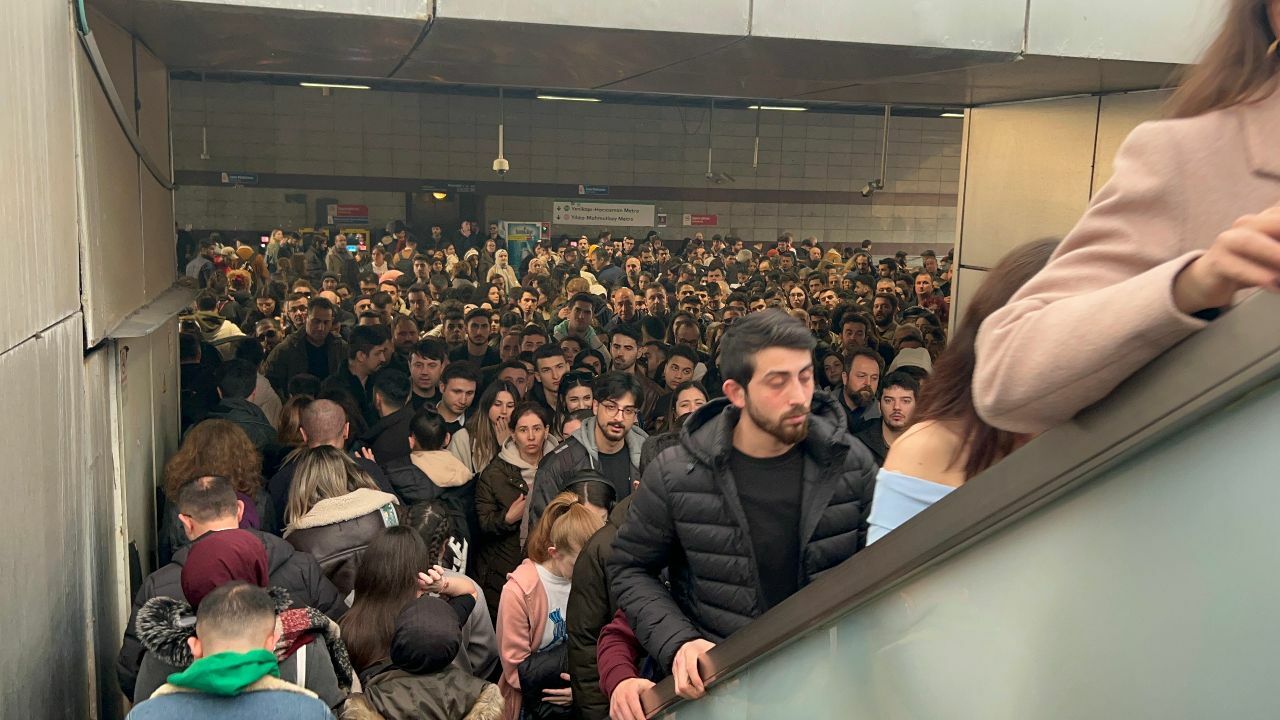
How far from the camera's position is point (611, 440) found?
585 centimetres

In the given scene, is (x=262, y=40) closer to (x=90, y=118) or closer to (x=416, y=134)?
(x=90, y=118)

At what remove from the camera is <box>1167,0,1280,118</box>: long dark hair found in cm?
108

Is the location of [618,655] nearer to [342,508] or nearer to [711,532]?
[711,532]

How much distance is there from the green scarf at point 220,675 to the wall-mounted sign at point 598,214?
2185 cm

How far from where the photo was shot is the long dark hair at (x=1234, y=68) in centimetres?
108

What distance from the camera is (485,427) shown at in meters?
6.48

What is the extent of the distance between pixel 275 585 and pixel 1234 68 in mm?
3781

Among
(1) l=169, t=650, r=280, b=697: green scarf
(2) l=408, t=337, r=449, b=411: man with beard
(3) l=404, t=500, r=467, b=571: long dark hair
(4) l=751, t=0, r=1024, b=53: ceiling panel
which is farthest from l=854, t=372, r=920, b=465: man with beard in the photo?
(1) l=169, t=650, r=280, b=697: green scarf

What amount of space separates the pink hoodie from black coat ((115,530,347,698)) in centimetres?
67

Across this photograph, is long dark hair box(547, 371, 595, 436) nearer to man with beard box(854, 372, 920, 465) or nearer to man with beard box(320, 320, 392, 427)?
man with beard box(854, 372, 920, 465)

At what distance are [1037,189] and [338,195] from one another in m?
18.0

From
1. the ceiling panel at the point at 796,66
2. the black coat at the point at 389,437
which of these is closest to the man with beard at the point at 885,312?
the ceiling panel at the point at 796,66

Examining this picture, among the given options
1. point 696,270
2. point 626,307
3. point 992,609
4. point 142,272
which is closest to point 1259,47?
point 992,609

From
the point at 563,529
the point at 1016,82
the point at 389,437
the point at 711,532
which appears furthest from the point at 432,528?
the point at 1016,82
